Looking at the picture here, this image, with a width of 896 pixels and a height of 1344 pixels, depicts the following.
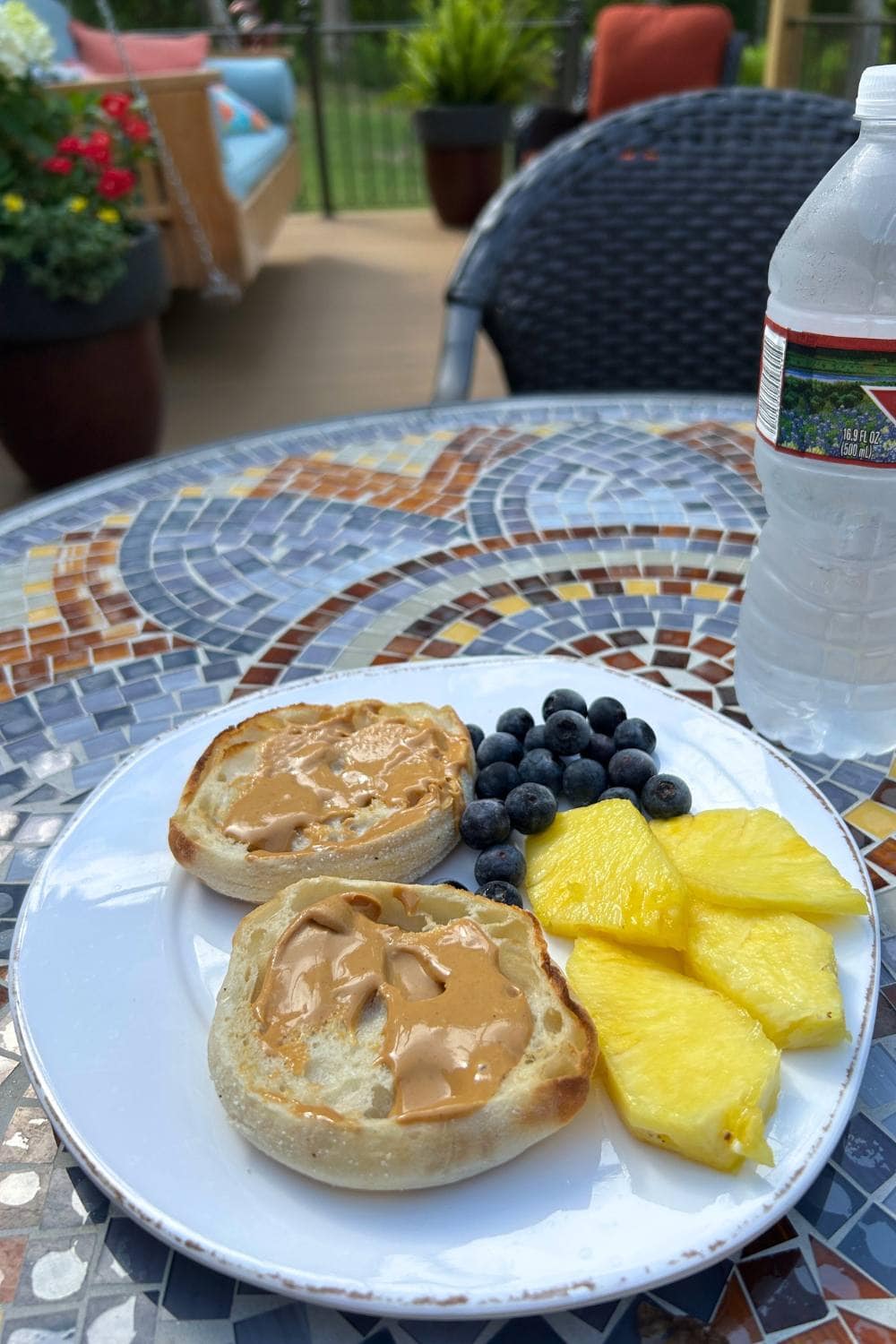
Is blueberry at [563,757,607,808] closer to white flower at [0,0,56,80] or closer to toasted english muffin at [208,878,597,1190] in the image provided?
toasted english muffin at [208,878,597,1190]

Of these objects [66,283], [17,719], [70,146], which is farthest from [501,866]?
[70,146]

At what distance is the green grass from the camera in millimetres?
9820

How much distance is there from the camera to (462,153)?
329 inches

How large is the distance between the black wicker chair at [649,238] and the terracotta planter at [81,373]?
174 centimetres

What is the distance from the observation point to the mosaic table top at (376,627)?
674 millimetres

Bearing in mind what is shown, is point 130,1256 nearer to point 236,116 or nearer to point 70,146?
point 70,146

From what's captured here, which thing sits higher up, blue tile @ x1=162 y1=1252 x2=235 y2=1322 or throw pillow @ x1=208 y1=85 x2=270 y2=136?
blue tile @ x1=162 y1=1252 x2=235 y2=1322


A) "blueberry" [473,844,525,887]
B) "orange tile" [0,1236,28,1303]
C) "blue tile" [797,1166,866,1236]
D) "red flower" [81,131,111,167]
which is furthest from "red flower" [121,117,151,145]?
"blue tile" [797,1166,866,1236]

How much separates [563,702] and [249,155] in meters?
6.29

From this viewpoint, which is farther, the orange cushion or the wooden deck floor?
the orange cushion

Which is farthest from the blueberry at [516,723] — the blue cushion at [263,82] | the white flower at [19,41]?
the blue cushion at [263,82]

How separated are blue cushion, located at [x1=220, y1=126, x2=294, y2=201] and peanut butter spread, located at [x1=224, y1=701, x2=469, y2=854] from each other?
196 inches

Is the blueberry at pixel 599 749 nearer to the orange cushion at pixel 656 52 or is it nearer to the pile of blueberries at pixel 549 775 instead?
the pile of blueberries at pixel 549 775

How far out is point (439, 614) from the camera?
4.87 ft
